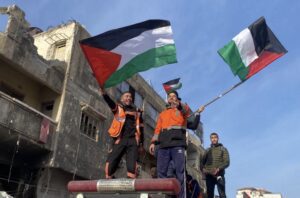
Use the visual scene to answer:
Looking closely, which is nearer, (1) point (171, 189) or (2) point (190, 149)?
(1) point (171, 189)

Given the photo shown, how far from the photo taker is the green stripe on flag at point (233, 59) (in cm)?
891

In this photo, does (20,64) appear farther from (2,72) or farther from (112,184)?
(112,184)

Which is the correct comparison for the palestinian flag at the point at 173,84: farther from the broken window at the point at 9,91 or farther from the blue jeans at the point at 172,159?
the blue jeans at the point at 172,159

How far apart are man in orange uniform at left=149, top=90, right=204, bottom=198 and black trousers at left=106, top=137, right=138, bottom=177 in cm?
40

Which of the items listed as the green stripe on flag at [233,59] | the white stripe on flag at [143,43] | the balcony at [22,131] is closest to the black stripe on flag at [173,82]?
the balcony at [22,131]

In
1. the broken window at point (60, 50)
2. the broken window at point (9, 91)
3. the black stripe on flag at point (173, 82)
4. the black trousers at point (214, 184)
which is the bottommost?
the black trousers at point (214, 184)

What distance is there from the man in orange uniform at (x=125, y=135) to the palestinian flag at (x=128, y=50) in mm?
565

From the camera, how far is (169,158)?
6.82 m

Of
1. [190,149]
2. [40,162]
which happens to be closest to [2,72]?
[40,162]

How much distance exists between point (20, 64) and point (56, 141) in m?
3.03

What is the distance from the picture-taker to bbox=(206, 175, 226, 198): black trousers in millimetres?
8773

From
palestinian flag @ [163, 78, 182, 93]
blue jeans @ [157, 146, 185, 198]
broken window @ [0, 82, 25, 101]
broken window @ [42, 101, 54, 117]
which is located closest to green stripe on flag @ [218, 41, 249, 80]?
blue jeans @ [157, 146, 185, 198]

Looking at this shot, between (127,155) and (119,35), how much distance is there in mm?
2573

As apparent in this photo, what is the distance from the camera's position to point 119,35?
8.17m
